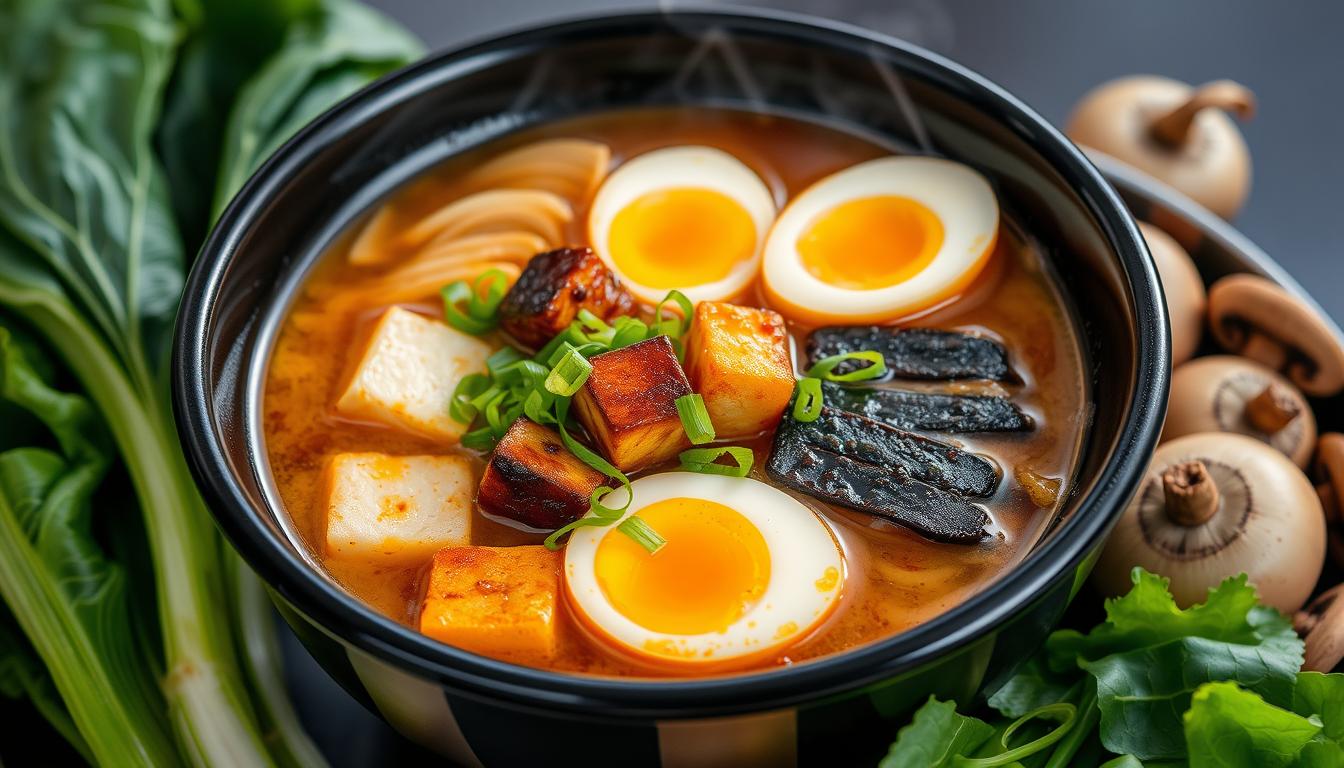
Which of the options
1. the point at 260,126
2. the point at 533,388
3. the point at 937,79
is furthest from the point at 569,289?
the point at 260,126

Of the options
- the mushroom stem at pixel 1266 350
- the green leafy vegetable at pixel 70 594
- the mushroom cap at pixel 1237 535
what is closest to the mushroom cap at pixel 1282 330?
the mushroom stem at pixel 1266 350

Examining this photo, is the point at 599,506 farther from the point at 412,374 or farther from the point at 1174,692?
the point at 1174,692

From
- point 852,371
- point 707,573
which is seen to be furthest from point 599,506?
point 852,371

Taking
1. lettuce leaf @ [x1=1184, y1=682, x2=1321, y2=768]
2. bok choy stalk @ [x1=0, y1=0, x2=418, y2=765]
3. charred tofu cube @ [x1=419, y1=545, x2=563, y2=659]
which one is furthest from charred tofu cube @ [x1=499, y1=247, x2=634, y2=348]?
lettuce leaf @ [x1=1184, y1=682, x2=1321, y2=768]

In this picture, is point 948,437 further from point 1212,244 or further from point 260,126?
point 260,126

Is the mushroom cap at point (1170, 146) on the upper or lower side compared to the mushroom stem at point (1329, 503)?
upper

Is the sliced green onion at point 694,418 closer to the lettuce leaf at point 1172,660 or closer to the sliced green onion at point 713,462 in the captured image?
the sliced green onion at point 713,462
